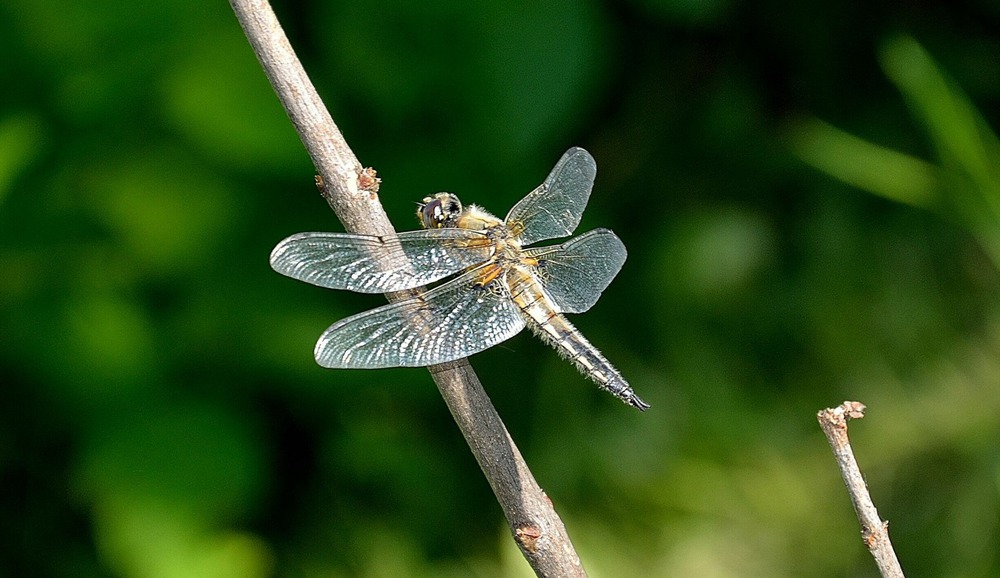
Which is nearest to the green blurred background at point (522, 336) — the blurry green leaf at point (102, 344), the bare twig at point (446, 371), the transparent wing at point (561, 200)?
the blurry green leaf at point (102, 344)

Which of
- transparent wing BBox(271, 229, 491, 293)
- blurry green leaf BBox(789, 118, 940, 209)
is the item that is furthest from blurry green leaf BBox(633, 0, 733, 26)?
transparent wing BBox(271, 229, 491, 293)

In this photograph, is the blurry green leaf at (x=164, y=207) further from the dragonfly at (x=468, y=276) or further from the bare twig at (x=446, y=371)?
the bare twig at (x=446, y=371)

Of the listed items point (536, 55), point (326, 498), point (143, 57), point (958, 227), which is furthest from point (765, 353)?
point (143, 57)

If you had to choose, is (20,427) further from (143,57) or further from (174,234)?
(143,57)

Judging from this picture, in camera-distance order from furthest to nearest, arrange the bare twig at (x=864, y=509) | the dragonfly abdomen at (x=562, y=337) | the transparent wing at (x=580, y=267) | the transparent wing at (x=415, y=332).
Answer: the transparent wing at (x=580, y=267), the dragonfly abdomen at (x=562, y=337), the transparent wing at (x=415, y=332), the bare twig at (x=864, y=509)

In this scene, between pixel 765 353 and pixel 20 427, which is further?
pixel 765 353

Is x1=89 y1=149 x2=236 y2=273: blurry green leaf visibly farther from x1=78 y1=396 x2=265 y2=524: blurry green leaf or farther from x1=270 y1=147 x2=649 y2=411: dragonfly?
x1=270 y1=147 x2=649 y2=411: dragonfly
